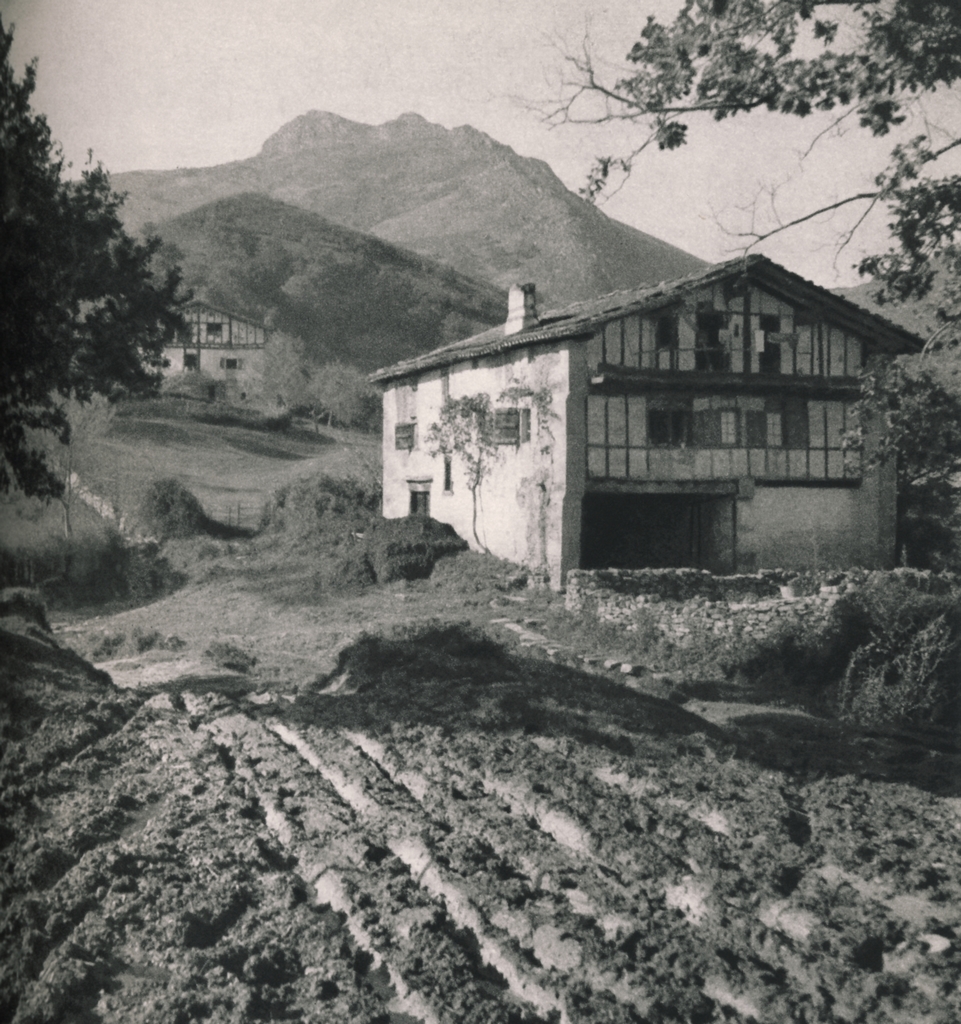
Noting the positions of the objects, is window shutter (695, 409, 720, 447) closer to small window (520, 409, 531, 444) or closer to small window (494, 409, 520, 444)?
small window (520, 409, 531, 444)

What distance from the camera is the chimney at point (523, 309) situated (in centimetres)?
2188

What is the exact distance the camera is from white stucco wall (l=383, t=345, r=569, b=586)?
760 inches

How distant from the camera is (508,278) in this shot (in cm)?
6081

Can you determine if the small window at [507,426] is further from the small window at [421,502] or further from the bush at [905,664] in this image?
the bush at [905,664]

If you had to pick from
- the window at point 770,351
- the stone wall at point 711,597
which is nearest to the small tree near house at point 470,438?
the stone wall at point 711,597

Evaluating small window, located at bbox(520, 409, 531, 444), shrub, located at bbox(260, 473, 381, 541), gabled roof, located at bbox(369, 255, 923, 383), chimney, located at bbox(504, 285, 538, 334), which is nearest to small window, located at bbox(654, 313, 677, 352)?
gabled roof, located at bbox(369, 255, 923, 383)

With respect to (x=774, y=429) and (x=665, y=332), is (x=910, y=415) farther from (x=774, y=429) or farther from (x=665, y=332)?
(x=774, y=429)

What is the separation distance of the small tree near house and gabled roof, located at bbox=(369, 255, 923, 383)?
1.07 meters

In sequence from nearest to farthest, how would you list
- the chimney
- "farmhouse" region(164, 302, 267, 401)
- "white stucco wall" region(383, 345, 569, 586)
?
"white stucco wall" region(383, 345, 569, 586) < "farmhouse" region(164, 302, 267, 401) < the chimney

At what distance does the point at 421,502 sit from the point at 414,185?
856cm

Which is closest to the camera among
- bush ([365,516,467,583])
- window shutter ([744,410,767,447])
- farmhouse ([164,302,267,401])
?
bush ([365,516,467,583])

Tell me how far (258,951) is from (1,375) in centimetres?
328

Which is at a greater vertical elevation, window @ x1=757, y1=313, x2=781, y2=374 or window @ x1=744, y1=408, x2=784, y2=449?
window @ x1=757, y1=313, x2=781, y2=374

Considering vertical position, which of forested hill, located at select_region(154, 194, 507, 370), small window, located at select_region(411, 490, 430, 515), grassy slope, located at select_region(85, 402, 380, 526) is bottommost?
small window, located at select_region(411, 490, 430, 515)
